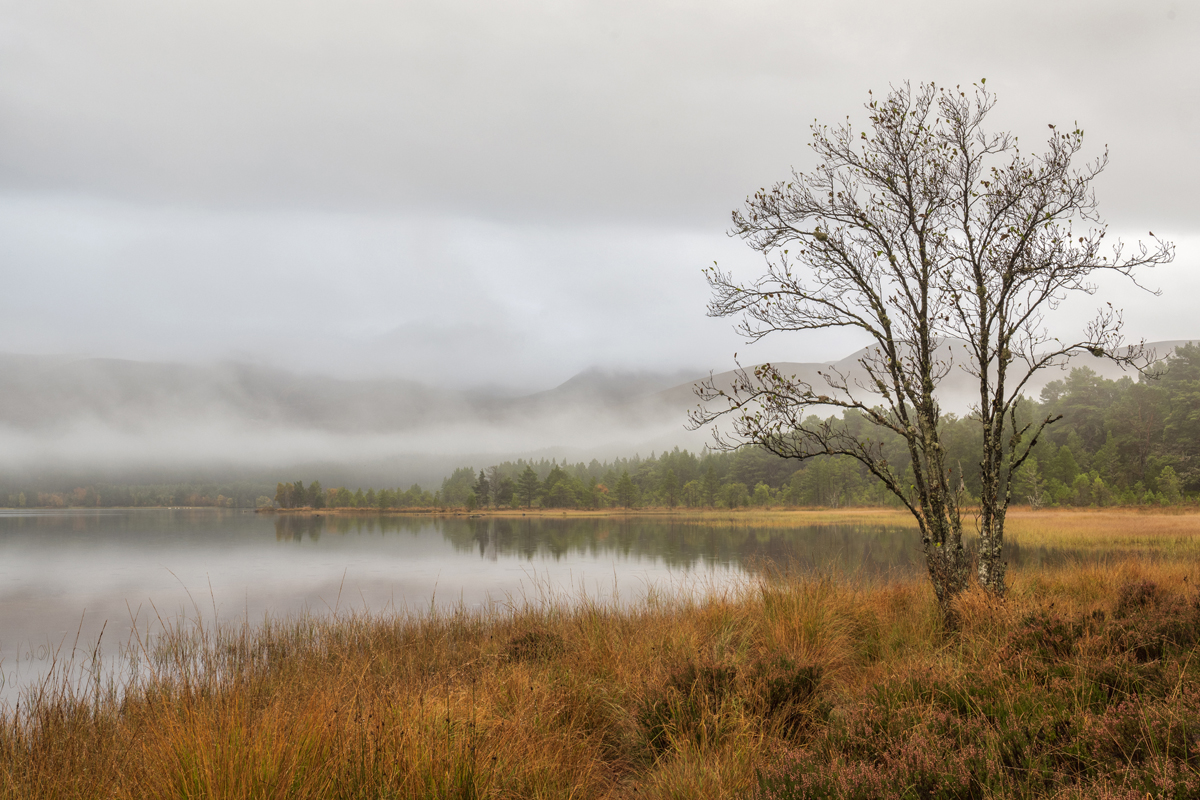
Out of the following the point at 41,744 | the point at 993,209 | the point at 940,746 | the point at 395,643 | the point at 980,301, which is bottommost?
the point at 395,643

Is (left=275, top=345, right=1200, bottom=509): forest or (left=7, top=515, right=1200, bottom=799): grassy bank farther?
(left=275, top=345, right=1200, bottom=509): forest

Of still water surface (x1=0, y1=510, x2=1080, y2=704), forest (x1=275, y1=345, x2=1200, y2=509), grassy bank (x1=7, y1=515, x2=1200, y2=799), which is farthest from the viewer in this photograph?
forest (x1=275, y1=345, x2=1200, y2=509)

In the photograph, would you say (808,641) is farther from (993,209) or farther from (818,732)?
(993,209)

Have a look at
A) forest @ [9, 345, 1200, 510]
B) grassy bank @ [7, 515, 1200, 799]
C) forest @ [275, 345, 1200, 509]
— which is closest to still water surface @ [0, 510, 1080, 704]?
grassy bank @ [7, 515, 1200, 799]

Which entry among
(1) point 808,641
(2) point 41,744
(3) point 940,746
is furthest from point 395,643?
(3) point 940,746

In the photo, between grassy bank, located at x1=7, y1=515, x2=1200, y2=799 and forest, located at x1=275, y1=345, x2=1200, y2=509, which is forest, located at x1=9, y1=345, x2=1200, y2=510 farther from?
grassy bank, located at x1=7, y1=515, x2=1200, y2=799

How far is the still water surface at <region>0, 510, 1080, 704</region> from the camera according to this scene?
14.5 meters

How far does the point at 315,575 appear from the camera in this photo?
88.0 feet

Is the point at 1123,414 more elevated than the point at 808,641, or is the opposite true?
the point at 1123,414

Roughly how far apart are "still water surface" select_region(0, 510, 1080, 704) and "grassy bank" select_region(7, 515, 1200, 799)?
2.59m

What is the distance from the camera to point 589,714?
5.35 meters

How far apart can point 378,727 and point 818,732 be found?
3.11m

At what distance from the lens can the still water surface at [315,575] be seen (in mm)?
14531

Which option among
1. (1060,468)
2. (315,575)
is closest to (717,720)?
(315,575)
